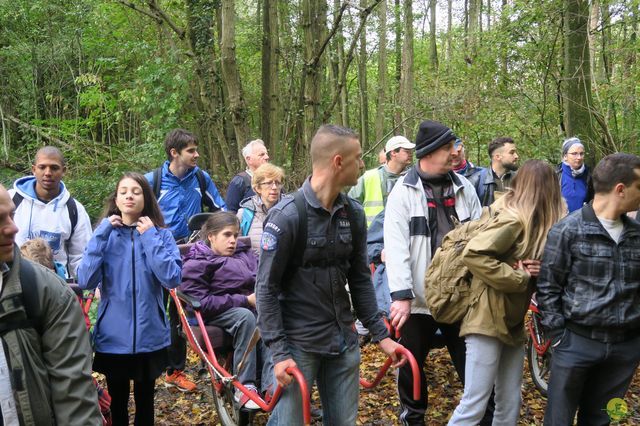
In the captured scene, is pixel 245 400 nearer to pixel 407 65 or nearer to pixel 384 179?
pixel 384 179

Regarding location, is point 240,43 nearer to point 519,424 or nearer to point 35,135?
point 35,135

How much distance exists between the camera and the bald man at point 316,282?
121 inches

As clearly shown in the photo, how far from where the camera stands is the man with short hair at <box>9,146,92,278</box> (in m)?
5.03

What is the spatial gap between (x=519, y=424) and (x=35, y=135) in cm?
1533

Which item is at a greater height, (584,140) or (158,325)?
(584,140)

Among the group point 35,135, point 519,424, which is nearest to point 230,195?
point 519,424

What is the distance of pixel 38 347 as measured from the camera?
7.61 feet

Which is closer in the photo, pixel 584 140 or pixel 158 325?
pixel 158 325

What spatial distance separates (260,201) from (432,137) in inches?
92.6

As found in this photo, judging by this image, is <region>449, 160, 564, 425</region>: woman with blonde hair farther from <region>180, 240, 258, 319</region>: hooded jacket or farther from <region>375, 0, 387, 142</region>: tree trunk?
<region>375, 0, 387, 142</region>: tree trunk

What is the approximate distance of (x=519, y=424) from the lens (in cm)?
529

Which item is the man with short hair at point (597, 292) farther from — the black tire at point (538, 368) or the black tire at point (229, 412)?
the black tire at point (229, 412)

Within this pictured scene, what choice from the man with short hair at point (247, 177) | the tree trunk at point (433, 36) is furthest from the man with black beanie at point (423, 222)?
the tree trunk at point (433, 36)

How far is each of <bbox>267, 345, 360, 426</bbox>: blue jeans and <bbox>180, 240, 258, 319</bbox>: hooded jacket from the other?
71.3 inches
